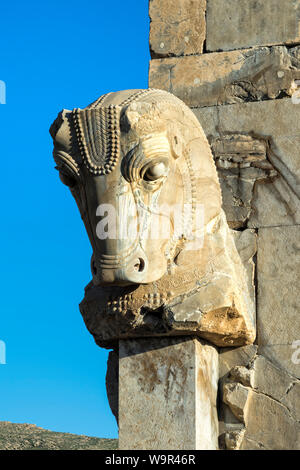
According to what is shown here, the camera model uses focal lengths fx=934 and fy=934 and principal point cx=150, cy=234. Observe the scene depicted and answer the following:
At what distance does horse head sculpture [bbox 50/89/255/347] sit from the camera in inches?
211

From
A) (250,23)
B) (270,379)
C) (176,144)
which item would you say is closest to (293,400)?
(270,379)

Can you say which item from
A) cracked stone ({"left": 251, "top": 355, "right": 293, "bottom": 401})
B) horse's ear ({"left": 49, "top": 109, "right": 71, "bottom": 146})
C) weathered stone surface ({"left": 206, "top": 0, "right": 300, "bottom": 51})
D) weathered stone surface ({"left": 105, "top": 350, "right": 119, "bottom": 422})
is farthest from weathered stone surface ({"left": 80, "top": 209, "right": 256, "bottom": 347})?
weathered stone surface ({"left": 206, "top": 0, "right": 300, "bottom": 51})

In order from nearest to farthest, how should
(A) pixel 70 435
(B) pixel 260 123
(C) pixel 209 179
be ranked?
(C) pixel 209 179
(B) pixel 260 123
(A) pixel 70 435

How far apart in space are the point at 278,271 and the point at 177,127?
1209mm

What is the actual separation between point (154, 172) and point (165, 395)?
4.40ft

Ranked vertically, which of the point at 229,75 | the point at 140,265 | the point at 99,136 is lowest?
the point at 140,265

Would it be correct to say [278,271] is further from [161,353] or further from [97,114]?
[97,114]

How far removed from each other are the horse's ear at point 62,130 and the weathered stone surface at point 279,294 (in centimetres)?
152

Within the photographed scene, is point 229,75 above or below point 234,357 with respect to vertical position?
above

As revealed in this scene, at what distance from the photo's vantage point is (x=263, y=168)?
20.7 ft

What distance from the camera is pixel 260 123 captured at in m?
6.34

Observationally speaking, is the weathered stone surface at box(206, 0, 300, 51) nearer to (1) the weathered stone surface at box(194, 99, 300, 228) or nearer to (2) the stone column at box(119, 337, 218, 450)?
(1) the weathered stone surface at box(194, 99, 300, 228)

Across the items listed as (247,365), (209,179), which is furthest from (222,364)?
(209,179)

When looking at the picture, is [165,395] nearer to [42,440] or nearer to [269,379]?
[269,379]
